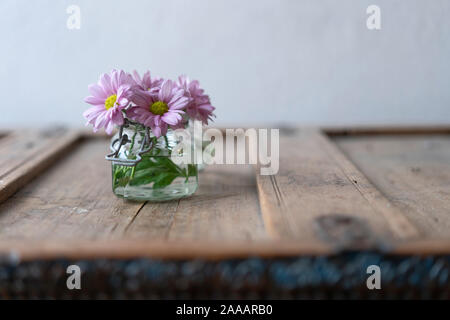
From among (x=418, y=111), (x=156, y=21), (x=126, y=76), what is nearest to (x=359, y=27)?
(x=418, y=111)

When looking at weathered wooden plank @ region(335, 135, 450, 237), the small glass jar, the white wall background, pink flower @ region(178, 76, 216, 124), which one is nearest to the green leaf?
the small glass jar

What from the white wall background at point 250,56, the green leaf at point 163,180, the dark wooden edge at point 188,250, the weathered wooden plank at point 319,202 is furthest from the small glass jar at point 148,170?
the white wall background at point 250,56

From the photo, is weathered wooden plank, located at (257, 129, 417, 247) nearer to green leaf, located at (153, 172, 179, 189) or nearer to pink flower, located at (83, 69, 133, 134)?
green leaf, located at (153, 172, 179, 189)

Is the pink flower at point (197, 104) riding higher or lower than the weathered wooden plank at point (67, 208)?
higher

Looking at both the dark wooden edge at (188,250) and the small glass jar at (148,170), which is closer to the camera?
the dark wooden edge at (188,250)

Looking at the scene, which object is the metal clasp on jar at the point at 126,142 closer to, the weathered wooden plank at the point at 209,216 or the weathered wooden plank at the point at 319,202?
the weathered wooden plank at the point at 209,216

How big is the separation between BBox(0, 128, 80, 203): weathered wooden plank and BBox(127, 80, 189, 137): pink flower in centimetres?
26

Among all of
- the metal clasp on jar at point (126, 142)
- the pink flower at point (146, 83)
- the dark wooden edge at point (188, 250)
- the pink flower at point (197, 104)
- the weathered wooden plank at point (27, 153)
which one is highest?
→ the pink flower at point (146, 83)

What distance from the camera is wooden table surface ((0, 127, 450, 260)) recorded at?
54cm

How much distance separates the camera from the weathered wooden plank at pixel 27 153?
873 millimetres

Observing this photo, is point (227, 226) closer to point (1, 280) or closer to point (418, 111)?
point (1, 280)

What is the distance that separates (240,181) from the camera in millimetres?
938

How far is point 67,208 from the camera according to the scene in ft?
2.55

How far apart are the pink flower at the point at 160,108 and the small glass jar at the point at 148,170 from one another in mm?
32
